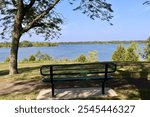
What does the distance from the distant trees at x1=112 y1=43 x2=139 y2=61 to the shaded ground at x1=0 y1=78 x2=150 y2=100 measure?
51199 millimetres

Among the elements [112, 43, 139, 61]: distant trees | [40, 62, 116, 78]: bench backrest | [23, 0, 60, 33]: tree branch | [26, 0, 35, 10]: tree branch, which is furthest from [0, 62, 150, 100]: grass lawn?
[112, 43, 139, 61]: distant trees

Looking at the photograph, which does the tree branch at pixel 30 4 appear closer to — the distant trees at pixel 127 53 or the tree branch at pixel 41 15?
the tree branch at pixel 41 15

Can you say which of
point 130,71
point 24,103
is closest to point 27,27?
point 130,71

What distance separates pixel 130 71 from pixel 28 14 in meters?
5.59

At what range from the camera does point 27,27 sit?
49.4 feet

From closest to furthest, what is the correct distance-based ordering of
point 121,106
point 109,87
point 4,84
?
point 121,106, point 109,87, point 4,84

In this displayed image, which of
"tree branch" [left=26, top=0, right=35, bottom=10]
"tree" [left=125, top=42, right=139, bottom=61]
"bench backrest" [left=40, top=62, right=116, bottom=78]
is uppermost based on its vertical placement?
"tree branch" [left=26, top=0, right=35, bottom=10]

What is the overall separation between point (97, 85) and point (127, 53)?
53695mm

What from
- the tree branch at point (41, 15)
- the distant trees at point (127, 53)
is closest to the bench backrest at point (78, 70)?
the tree branch at point (41, 15)

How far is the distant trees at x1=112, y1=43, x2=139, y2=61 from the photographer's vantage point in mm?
63406

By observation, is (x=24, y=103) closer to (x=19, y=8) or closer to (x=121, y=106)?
(x=121, y=106)

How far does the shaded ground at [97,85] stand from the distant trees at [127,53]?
51.2m

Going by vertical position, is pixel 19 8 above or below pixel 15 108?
above

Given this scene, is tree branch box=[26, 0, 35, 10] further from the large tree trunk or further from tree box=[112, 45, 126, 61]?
tree box=[112, 45, 126, 61]
